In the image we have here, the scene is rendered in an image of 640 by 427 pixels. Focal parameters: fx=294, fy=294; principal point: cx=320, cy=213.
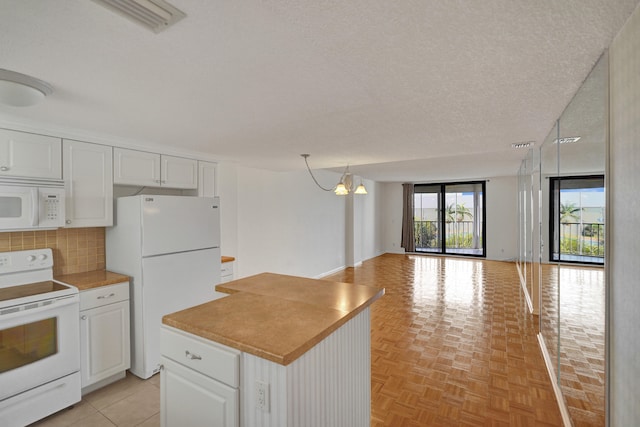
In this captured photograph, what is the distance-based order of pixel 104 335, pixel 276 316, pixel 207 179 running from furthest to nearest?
pixel 207 179
pixel 104 335
pixel 276 316

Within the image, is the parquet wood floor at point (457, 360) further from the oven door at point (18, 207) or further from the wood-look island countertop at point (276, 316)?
the oven door at point (18, 207)

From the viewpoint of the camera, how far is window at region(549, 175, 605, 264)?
1483 millimetres

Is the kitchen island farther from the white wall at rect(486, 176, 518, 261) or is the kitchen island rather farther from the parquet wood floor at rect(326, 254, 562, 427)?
the white wall at rect(486, 176, 518, 261)

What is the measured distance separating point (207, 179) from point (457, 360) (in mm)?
3423

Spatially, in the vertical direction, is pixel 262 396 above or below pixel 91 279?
below

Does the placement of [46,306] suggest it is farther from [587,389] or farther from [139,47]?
[587,389]

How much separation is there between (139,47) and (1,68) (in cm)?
84

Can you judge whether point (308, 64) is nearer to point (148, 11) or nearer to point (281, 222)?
point (148, 11)

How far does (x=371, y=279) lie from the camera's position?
6117mm

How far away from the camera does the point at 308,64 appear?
1409 mm

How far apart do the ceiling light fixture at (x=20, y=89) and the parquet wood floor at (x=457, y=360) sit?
291cm

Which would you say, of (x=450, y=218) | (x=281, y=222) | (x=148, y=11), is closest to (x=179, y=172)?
(x=281, y=222)

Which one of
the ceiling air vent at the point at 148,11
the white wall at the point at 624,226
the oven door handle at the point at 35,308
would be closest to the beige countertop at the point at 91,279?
the oven door handle at the point at 35,308

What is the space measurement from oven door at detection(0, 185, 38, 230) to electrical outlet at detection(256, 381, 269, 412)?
2275 mm
